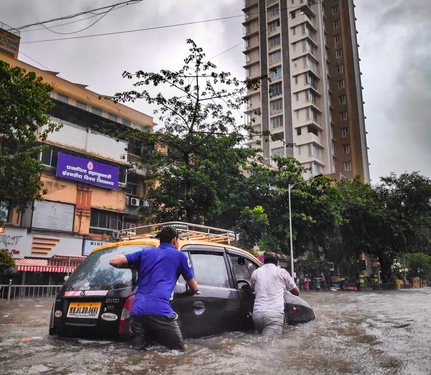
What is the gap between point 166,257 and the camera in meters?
3.91

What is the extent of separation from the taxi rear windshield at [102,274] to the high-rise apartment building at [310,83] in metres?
50.5

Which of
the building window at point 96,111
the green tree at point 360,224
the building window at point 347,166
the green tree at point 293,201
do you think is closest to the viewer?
the green tree at point 293,201

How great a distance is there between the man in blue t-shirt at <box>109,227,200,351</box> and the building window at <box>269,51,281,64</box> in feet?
194

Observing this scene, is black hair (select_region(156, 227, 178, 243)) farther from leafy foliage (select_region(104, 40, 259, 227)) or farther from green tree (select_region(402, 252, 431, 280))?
green tree (select_region(402, 252, 431, 280))

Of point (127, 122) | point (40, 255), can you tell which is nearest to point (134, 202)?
point (40, 255)

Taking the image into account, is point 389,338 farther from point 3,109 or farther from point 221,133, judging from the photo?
point 3,109

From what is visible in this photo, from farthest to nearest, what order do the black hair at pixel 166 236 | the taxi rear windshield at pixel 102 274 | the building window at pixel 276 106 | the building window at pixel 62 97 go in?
1. the building window at pixel 276 106
2. the building window at pixel 62 97
3. the taxi rear windshield at pixel 102 274
4. the black hair at pixel 166 236

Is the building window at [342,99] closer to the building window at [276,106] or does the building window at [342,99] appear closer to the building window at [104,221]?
the building window at [276,106]

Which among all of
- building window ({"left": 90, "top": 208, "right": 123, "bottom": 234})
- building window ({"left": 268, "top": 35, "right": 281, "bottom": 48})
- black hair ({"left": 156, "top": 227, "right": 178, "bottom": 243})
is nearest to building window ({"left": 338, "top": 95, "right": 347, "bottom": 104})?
building window ({"left": 268, "top": 35, "right": 281, "bottom": 48})

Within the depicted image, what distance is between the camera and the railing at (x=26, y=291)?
15.5 metres

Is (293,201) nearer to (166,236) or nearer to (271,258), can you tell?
(271,258)

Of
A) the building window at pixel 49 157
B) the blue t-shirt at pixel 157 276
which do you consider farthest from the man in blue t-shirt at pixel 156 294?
the building window at pixel 49 157

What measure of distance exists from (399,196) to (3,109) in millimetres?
31976

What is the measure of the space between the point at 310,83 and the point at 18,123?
48027 mm
